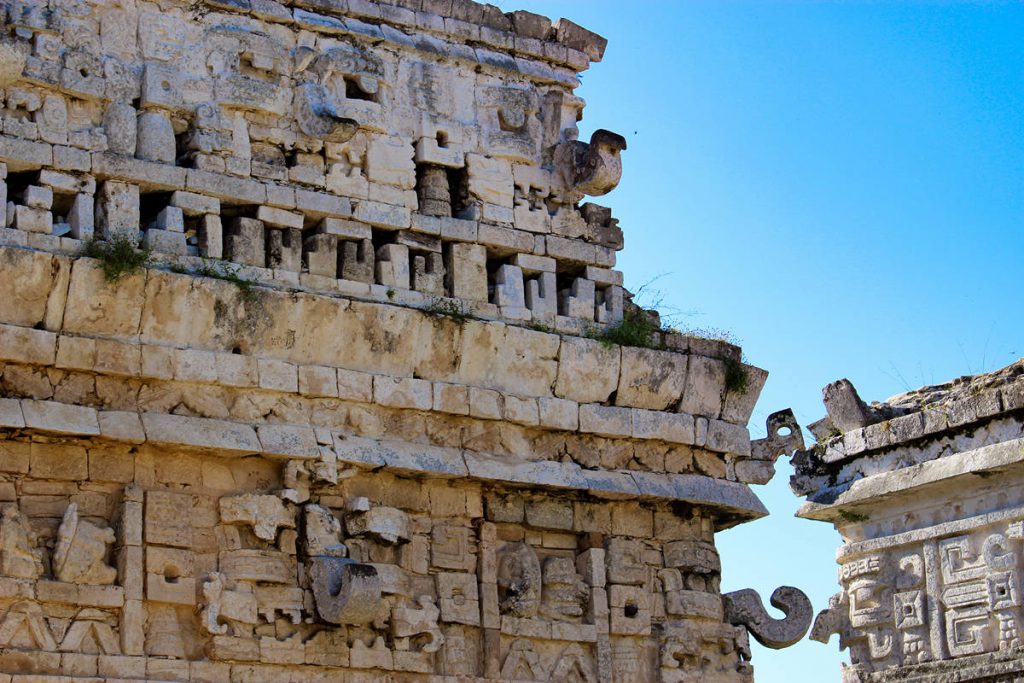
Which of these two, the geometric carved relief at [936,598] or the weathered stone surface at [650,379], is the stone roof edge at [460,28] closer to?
the weathered stone surface at [650,379]

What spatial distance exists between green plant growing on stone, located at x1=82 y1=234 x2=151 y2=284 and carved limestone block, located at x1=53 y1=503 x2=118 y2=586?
1519 mm

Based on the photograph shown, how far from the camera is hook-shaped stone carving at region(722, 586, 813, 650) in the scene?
16.6m

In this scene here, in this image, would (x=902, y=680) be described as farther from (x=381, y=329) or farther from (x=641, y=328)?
(x=381, y=329)

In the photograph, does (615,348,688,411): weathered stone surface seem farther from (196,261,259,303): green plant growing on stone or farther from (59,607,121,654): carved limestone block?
(59,607,121,654): carved limestone block

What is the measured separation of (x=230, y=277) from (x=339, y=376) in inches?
40.8

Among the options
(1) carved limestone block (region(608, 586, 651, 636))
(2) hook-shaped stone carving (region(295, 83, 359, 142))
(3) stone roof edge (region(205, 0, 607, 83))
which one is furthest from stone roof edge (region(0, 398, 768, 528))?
(3) stone roof edge (region(205, 0, 607, 83))

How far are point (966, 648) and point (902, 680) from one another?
0.61m

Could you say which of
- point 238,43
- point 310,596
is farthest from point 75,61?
point 310,596

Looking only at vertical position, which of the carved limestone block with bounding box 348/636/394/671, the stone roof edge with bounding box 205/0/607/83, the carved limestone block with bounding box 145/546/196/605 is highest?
the stone roof edge with bounding box 205/0/607/83

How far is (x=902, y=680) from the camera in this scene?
16766 mm

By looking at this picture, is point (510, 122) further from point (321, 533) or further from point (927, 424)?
point (927, 424)

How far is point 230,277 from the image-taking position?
14.6m

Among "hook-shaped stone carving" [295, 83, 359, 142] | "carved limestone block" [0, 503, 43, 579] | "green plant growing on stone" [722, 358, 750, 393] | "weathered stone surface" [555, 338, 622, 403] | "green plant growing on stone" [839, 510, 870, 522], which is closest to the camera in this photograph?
"carved limestone block" [0, 503, 43, 579]

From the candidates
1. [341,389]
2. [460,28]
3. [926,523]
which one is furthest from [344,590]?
[926,523]
